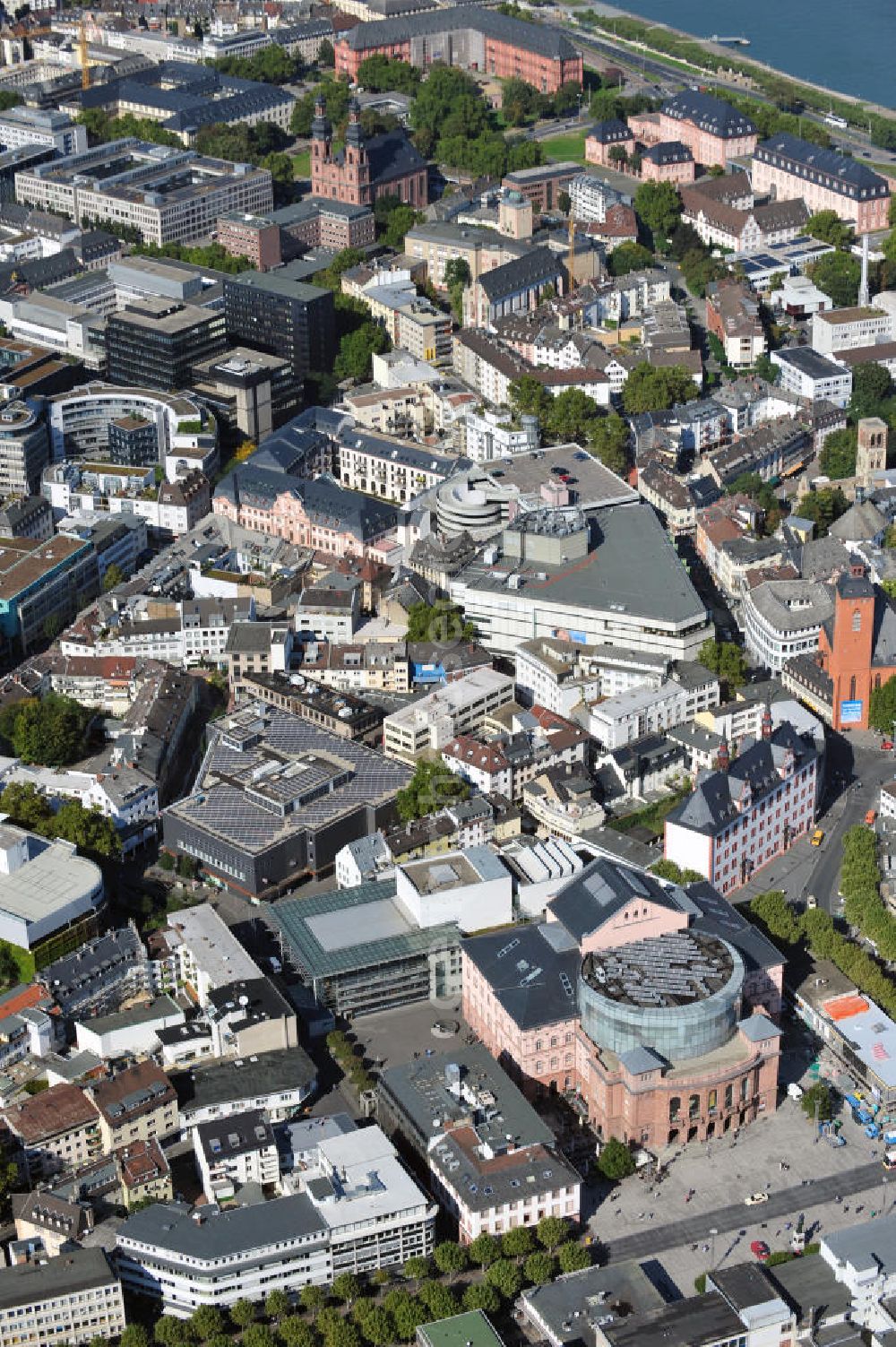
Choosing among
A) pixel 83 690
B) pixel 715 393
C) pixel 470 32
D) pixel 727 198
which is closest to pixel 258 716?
pixel 83 690

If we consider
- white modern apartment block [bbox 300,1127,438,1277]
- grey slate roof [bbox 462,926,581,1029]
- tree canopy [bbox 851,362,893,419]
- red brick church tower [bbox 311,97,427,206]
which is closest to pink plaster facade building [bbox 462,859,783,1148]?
grey slate roof [bbox 462,926,581,1029]

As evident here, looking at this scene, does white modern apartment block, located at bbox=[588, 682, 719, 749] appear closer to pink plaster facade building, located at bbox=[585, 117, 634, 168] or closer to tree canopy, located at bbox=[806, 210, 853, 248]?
tree canopy, located at bbox=[806, 210, 853, 248]

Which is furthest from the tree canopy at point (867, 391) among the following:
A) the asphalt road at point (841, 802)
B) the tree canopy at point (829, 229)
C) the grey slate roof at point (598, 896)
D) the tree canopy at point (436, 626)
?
the grey slate roof at point (598, 896)

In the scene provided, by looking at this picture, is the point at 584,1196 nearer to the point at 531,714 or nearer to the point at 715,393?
the point at 531,714

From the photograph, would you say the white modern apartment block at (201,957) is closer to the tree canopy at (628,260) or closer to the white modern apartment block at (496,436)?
the white modern apartment block at (496,436)

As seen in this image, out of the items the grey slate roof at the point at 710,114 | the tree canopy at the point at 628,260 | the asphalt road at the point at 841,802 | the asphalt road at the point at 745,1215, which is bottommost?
the asphalt road at the point at 841,802

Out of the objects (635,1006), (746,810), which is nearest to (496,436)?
(746,810)
